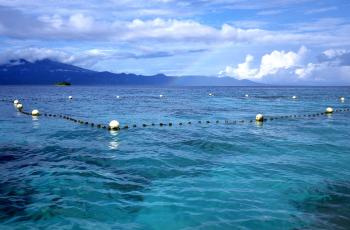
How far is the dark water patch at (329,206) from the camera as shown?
473 inches

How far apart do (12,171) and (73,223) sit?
23.6ft

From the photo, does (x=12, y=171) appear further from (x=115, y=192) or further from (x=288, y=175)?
(x=288, y=175)

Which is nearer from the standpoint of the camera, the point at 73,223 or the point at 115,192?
the point at 73,223

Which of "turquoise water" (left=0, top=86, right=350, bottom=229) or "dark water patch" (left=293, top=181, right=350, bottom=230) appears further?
"turquoise water" (left=0, top=86, right=350, bottom=229)

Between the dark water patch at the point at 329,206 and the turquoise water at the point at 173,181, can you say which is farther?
the turquoise water at the point at 173,181

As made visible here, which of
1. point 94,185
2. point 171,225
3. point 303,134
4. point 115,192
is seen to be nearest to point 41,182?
point 94,185

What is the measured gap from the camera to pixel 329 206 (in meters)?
13.6

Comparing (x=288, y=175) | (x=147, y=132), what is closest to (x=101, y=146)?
(x=147, y=132)

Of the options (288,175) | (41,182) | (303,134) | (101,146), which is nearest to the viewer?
(41,182)

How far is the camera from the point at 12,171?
1792 cm

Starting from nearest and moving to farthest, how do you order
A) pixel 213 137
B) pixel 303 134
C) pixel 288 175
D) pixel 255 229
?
pixel 255 229, pixel 288 175, pixel 213 137, pixel 303 134

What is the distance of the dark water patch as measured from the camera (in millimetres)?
12016

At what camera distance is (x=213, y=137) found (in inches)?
1112

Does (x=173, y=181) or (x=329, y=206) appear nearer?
(x=329, y=206)
